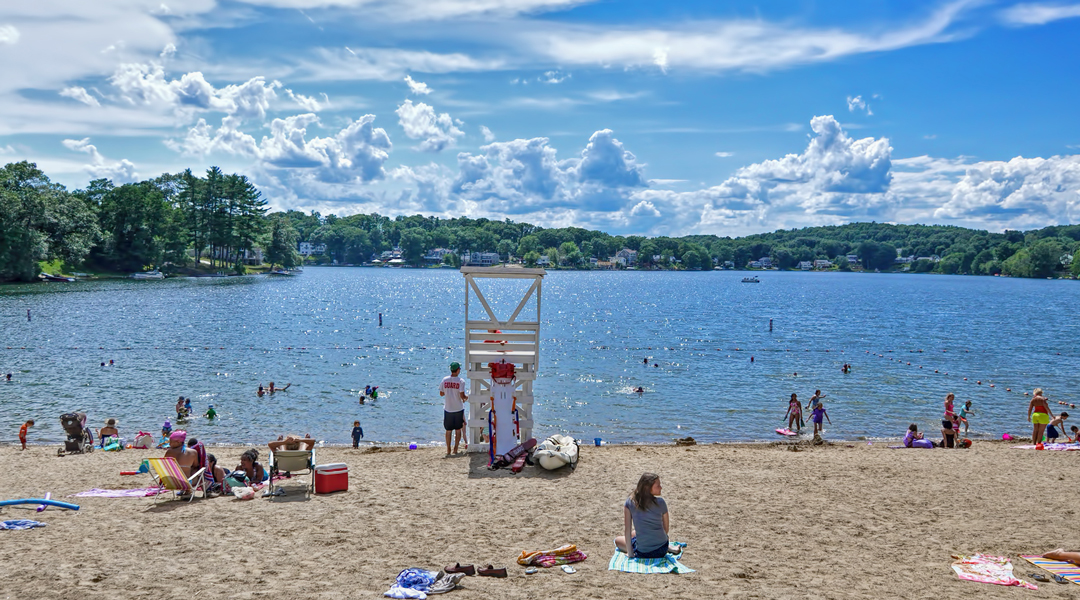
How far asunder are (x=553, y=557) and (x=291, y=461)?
5.79 metres

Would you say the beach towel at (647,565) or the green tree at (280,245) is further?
the green tree at (280,245)

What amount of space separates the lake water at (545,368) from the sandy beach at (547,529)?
8.81m

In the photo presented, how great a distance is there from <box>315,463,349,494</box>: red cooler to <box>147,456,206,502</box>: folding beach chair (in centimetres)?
182

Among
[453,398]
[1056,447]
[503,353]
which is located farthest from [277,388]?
[1056,447]

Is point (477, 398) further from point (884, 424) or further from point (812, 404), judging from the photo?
point (884, 424)

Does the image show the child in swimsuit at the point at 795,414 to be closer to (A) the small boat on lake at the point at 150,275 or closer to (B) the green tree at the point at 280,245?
(A) the small boat on lake at the point at 150,275

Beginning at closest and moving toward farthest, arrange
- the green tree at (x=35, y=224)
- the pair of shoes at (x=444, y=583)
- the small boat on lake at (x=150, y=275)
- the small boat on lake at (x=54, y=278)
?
the pair of shoes at (x=444, y=583), the green tree at (x=35, y=224), the small boat on lake at (x=54, y=278), the small boat on lake at (x=150, y=275)

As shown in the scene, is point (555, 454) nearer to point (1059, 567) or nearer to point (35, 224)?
point (1059, 567)

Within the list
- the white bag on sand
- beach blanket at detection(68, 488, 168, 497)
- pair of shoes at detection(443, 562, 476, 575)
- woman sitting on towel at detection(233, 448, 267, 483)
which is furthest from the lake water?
pair of shoes at detection(443, 562, 476, 575)

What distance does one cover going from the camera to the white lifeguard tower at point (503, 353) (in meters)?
14.5

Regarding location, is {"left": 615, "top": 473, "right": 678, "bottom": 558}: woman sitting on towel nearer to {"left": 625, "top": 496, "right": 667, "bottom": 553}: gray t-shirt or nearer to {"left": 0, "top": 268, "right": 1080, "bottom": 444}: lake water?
{"left": 625, "top": 496, "right": 667, "bottom": 553}: gray t-shirt

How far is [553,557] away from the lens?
355 inches

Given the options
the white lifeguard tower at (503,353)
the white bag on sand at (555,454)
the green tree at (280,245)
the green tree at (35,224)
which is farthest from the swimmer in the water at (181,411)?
the green tree at (280,245)

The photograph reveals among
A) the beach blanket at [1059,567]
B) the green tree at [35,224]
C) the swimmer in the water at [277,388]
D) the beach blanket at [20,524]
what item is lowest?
the swimmer in the water at [277,388]
